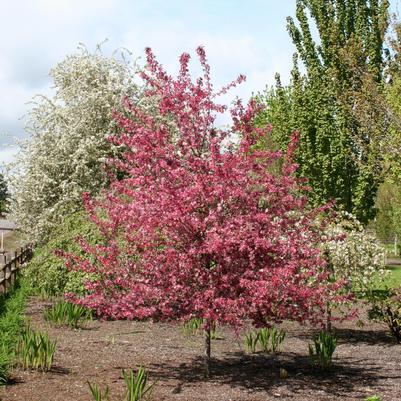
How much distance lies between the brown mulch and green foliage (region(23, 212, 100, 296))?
5.12ft

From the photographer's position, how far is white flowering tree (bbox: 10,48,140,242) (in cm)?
1850

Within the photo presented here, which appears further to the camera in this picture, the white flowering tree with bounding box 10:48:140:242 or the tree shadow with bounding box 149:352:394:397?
the white flowering tree with bounding box 10:48:140:242

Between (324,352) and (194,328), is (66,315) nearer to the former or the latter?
(194,328)

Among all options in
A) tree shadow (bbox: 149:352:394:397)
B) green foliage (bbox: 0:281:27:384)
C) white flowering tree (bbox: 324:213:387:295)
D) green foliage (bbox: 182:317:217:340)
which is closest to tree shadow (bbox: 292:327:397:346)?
white flowering tree (bbox: 324:213:387:295)

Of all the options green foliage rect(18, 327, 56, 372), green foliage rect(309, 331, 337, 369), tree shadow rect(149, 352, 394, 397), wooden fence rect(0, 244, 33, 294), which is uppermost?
wooden fence rect(0, 244, 33, 294)

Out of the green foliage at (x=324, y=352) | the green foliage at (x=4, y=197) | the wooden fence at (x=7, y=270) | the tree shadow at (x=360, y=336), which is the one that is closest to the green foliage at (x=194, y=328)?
the tree shadow at (x=360, y=336)

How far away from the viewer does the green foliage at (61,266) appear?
1385 centimetres

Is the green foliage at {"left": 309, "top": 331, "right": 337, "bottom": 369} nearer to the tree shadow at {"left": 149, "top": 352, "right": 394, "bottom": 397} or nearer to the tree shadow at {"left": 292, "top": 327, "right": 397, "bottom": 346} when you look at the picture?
the tree shadow at {"left": 149, "top": 352, "right": 394, "bottom": 397}

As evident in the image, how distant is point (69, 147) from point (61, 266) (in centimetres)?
541

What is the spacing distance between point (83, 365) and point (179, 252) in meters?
2.26

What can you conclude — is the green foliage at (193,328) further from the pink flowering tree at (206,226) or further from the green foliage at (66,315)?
the pink flowering tree at (206,226)

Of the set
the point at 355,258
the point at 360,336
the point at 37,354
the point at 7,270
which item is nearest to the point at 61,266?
the point at 7,270

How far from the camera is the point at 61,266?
14281 millimetres

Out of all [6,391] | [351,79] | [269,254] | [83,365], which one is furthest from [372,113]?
[6,391]
